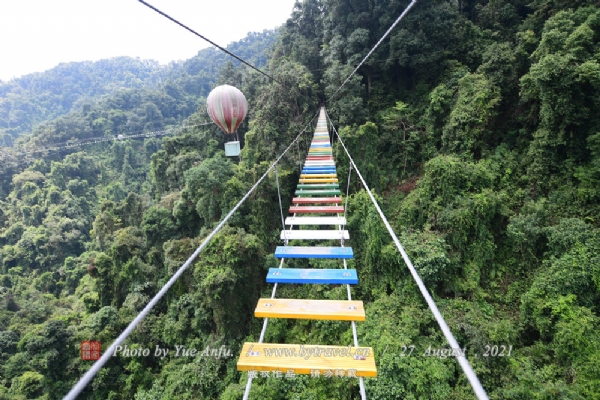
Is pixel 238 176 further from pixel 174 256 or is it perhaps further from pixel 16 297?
Result: pixel 16 297

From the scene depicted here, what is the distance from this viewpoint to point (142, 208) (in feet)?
43.9

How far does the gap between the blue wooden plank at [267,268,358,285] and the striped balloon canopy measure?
3.41m

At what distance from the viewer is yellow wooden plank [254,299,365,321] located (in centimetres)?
194

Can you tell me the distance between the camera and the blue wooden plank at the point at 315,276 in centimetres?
225

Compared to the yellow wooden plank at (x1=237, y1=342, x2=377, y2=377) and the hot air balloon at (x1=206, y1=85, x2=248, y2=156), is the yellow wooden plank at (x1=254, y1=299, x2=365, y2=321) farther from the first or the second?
the hot air balloon at (x1=206, y1=85, x2=248, y2=156)

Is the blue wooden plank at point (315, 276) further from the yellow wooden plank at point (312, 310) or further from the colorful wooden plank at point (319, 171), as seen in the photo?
the colorful wooden plank at point (319, 171)

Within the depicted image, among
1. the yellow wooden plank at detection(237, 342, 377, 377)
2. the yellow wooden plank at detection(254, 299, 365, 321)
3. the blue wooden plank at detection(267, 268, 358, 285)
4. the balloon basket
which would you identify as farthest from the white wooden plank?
the balloon basket

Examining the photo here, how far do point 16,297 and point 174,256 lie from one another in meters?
13.0

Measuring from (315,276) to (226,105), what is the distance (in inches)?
143

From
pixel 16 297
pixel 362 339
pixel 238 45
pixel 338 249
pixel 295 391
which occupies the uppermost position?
pixel 238 45

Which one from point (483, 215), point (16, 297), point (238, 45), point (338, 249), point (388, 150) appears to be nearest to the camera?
point (338, 249)

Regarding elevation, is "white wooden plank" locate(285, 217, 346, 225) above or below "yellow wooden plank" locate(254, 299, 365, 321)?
above

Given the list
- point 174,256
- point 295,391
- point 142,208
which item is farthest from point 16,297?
point 295,391

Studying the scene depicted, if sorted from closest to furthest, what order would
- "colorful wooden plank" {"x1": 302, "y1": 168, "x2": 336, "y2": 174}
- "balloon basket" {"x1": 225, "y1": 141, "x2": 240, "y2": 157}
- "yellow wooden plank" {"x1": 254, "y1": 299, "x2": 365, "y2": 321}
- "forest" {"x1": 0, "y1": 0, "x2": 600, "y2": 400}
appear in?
"yellow wooden plank" {"x1": 254, "y1": 299, "x2": 365, "y2": 321} → "forest" {"x1": 0, "y1": 0, "x2": 600, "y2": 400} → "colorful wooden plank" {"x1": 302, "y1": 168, "x2": 336, "y2": 174} → "balloon basket" {"x1": 225, "y1": 141, "x2": 240, "y2": 157}
